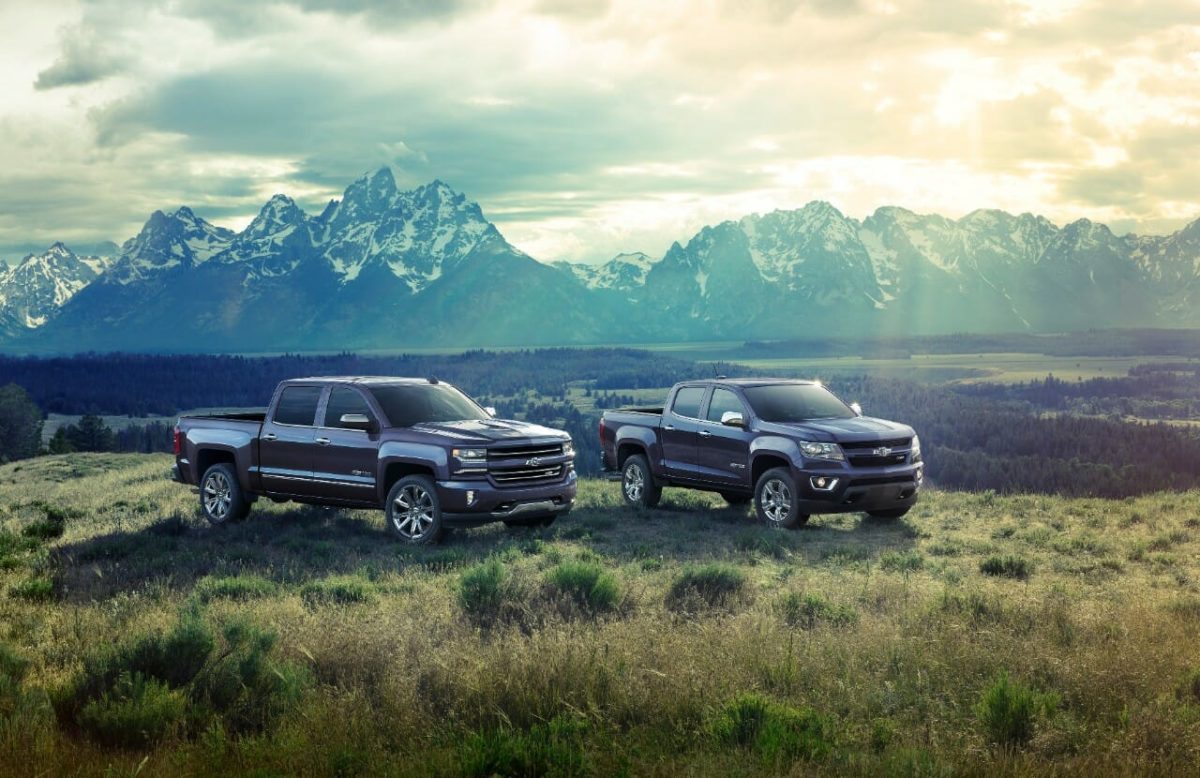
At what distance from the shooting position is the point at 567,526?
15.7 m

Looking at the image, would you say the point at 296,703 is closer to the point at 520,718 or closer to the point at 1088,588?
the point at 520,718

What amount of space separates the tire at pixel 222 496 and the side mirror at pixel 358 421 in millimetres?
2818

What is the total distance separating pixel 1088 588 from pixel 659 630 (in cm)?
571

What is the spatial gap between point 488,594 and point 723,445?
24.7 ft

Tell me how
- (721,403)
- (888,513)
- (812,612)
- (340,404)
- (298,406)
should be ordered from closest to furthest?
1. (812,612)
2. (340,404)
3. (298,406)
4. (888,513)
5. (721,403)

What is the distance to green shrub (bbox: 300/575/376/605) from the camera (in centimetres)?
1024

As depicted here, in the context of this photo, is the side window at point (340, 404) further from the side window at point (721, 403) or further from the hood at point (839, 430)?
the hood at point (839, 430)

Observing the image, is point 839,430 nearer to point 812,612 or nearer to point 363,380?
point 812,612

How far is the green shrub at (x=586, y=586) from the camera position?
380 inches

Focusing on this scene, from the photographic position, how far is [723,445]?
16438 mm

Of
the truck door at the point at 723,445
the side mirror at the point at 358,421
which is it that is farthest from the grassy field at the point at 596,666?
the truck door at the point at 723,445

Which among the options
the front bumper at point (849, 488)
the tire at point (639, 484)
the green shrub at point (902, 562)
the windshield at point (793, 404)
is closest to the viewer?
the green shrub at point (902, 562)

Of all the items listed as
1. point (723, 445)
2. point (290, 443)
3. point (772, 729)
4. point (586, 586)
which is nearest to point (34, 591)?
point (290, 443)

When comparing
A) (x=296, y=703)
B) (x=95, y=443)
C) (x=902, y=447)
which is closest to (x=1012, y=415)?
(x=95, y=443)
